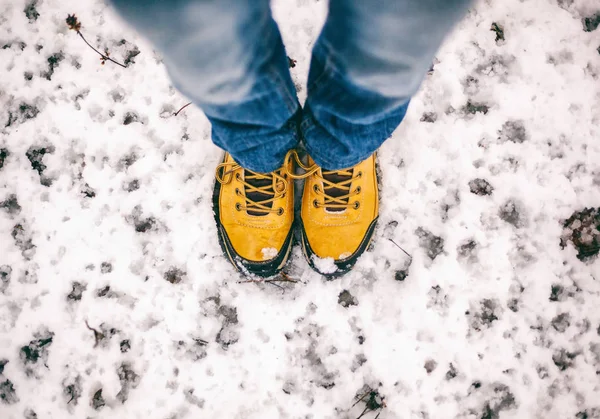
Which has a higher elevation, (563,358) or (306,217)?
(306,217)

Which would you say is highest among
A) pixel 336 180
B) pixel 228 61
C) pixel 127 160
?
pixel 228 61

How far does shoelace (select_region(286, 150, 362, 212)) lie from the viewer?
1.15 meters

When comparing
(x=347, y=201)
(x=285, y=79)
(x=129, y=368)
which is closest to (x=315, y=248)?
(x=347, y=201)

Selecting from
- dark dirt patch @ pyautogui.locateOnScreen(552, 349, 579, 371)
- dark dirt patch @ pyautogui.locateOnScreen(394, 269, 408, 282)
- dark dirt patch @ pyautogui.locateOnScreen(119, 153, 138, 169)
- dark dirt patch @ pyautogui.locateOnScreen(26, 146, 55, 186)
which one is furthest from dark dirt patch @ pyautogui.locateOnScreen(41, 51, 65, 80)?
dark dirt patch @ pyautogui.locateOnScreen(552, 349, 579, 371)

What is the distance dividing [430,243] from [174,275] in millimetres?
828

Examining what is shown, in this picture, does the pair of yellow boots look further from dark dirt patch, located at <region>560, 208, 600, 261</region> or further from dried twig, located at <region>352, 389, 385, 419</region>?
dark dirt patch, located at <region>560, 208, 600, 261</region>

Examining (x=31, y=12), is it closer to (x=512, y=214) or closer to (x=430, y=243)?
(x=430, y=243)

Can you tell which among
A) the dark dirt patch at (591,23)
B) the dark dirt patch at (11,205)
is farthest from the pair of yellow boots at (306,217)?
the dark dirt patch at (591,23)

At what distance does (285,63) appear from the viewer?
769 millimetres

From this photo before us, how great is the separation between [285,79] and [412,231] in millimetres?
701

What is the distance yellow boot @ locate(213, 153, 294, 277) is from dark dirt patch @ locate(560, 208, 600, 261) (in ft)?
2.92

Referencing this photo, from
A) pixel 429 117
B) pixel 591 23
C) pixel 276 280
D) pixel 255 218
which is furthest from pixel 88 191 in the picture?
pixel 591 23

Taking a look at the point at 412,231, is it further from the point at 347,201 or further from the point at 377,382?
the point at 377,382

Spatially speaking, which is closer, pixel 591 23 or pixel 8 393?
pixel 8 393
